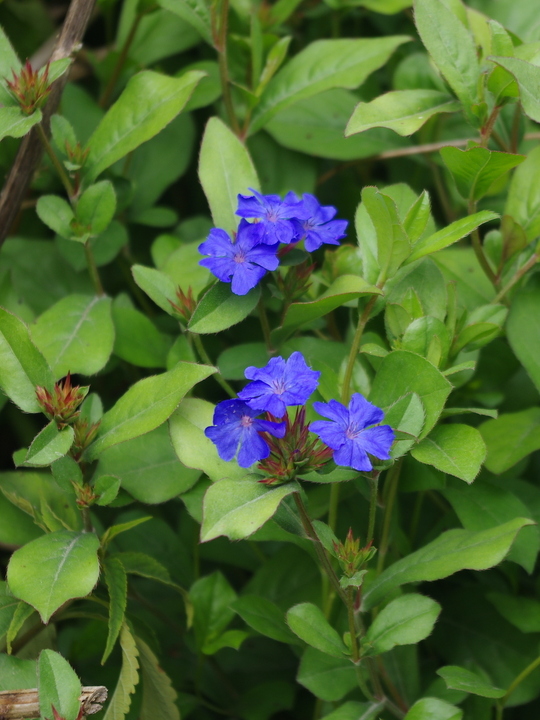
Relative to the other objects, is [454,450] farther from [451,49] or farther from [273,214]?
[451,49]

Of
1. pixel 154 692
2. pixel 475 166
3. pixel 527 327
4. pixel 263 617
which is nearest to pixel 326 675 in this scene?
pixel 263 617

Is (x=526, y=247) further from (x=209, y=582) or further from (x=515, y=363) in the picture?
(x=209, y=582)

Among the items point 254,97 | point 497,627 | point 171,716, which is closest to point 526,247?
point 254,97

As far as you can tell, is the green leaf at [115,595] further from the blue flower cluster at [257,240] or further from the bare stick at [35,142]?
the bare stick at [35,142]

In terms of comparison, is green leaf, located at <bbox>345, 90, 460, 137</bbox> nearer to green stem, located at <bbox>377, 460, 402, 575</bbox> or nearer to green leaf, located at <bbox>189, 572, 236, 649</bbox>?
green stem, located at <bbox>377, 460, 402, 575</bbox>

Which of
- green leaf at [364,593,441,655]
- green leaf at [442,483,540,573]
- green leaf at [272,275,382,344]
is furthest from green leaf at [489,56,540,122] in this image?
green leaf at [364,593,441,655]
